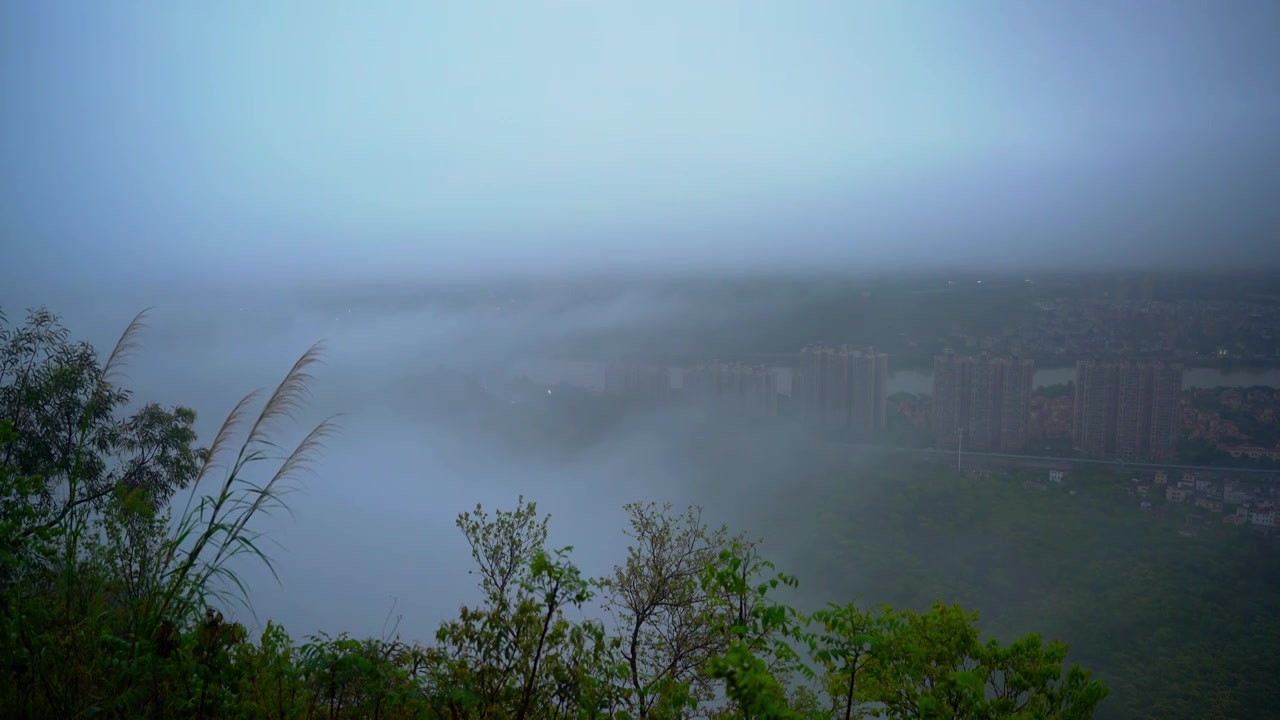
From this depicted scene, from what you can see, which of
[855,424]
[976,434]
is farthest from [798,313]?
[976,434]

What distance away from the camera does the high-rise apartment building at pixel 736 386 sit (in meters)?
16.8

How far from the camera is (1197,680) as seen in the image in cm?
843

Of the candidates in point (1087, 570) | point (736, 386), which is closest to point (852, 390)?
point (736, 386)

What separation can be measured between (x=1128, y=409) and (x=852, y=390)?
5.58 m

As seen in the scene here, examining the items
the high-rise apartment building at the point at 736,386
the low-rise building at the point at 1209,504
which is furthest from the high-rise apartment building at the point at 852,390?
the low-rise building at the point at 1209,504

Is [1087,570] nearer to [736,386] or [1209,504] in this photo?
[1209,504]

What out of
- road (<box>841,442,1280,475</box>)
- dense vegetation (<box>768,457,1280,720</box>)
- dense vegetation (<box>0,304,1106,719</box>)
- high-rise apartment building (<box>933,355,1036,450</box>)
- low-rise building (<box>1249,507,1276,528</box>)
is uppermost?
dense vegetation (<box>0,304,1106,719</box>)

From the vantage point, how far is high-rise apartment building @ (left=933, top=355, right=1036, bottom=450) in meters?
14.9

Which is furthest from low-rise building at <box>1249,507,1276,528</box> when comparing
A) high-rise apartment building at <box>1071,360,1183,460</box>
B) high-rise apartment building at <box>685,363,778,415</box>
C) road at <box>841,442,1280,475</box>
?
high-rise apartment building at <box>685,363,778,415</box>

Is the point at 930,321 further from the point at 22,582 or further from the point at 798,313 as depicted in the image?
the point at 22,582

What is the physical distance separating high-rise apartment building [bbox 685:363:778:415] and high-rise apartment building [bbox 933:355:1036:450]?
403cm

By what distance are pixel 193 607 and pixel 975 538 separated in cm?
1392

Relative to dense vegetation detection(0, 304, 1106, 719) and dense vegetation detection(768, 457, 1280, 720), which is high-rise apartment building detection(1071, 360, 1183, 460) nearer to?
dense vegetation detection(768, 457, 1280, 720)

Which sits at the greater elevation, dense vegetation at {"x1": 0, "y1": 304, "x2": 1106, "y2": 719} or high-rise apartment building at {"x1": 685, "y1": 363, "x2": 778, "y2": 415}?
dense vegetation at {"x1": 0, "y1": 304, "x2": 1106, "y2": 719}
